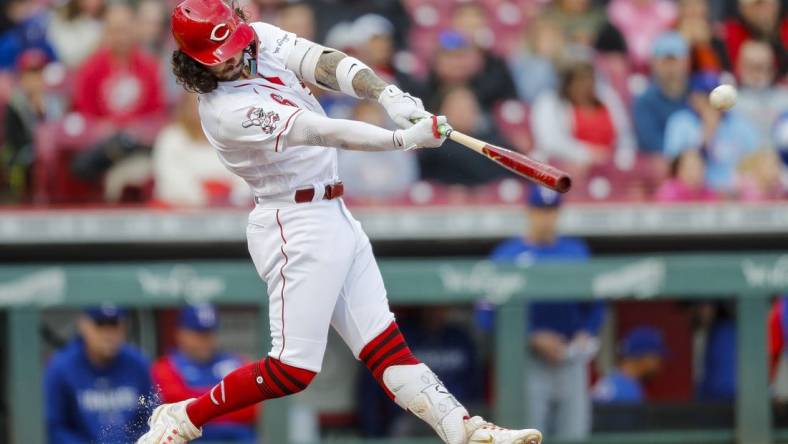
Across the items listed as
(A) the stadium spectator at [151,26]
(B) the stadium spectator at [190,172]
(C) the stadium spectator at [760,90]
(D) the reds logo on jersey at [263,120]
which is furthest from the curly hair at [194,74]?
(C) the stadium spectator at [760,90]

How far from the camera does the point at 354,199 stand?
7820 millimetres

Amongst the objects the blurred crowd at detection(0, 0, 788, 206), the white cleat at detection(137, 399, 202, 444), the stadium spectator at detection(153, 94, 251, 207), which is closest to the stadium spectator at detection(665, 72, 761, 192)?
the blurred crowd at detection(0, 0, 788, 206)

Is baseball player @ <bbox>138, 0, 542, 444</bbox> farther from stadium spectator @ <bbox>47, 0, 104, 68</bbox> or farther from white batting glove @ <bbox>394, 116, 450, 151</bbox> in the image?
stadium spectator @ <bbox>47, 0, 104, 68</bbox>

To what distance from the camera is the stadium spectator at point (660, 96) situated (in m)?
8.58

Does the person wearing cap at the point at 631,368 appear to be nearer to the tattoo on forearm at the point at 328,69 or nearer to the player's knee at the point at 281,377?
the player's knee at the point at 281,377

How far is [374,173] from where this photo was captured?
7.93m

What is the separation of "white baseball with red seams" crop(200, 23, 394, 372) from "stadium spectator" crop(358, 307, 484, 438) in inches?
98.9

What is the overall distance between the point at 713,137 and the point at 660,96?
1.51 ft

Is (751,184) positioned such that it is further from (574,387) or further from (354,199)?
(354,199)

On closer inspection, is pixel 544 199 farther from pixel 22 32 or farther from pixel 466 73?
pixel 22 32

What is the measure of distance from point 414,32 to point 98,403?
353cm

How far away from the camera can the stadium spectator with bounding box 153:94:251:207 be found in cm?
774

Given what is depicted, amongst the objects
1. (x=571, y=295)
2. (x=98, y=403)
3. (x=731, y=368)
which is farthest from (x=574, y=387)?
(x=98, y=403)

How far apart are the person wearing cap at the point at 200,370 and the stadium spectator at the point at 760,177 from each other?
301 cm
